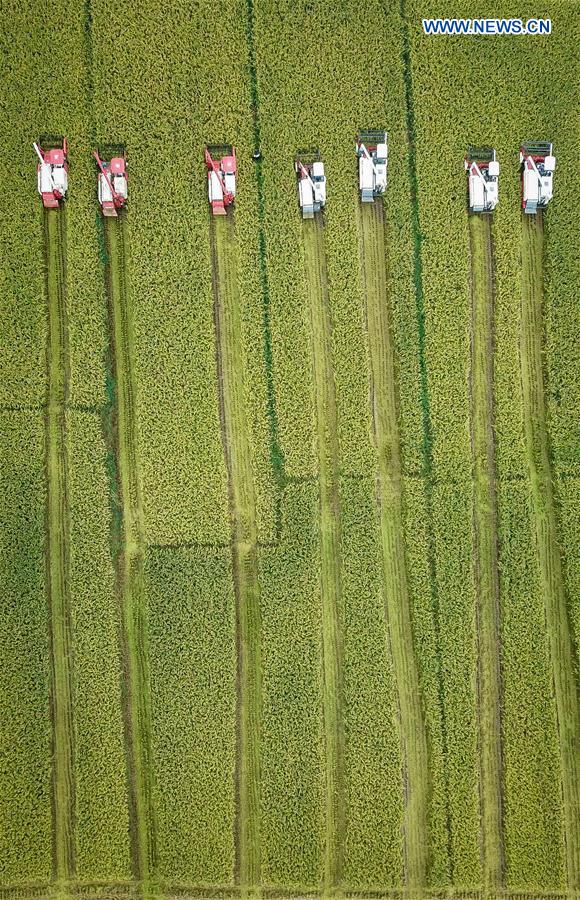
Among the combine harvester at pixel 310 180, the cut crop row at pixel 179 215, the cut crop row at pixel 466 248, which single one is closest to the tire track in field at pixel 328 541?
the combine harvester at pixel 310 180

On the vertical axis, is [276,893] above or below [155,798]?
below

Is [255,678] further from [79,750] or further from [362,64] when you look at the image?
[362,64]

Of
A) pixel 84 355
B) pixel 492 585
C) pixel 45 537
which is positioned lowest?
pixel 492 585

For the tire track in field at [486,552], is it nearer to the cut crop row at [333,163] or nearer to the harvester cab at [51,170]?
the cut crop row at [333,163]

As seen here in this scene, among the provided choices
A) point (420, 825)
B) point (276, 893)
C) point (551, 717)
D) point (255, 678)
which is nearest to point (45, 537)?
point (255, 678)

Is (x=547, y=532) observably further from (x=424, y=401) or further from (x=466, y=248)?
(x=466, y=248)

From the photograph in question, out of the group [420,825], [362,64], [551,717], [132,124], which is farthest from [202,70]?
[420,825]
